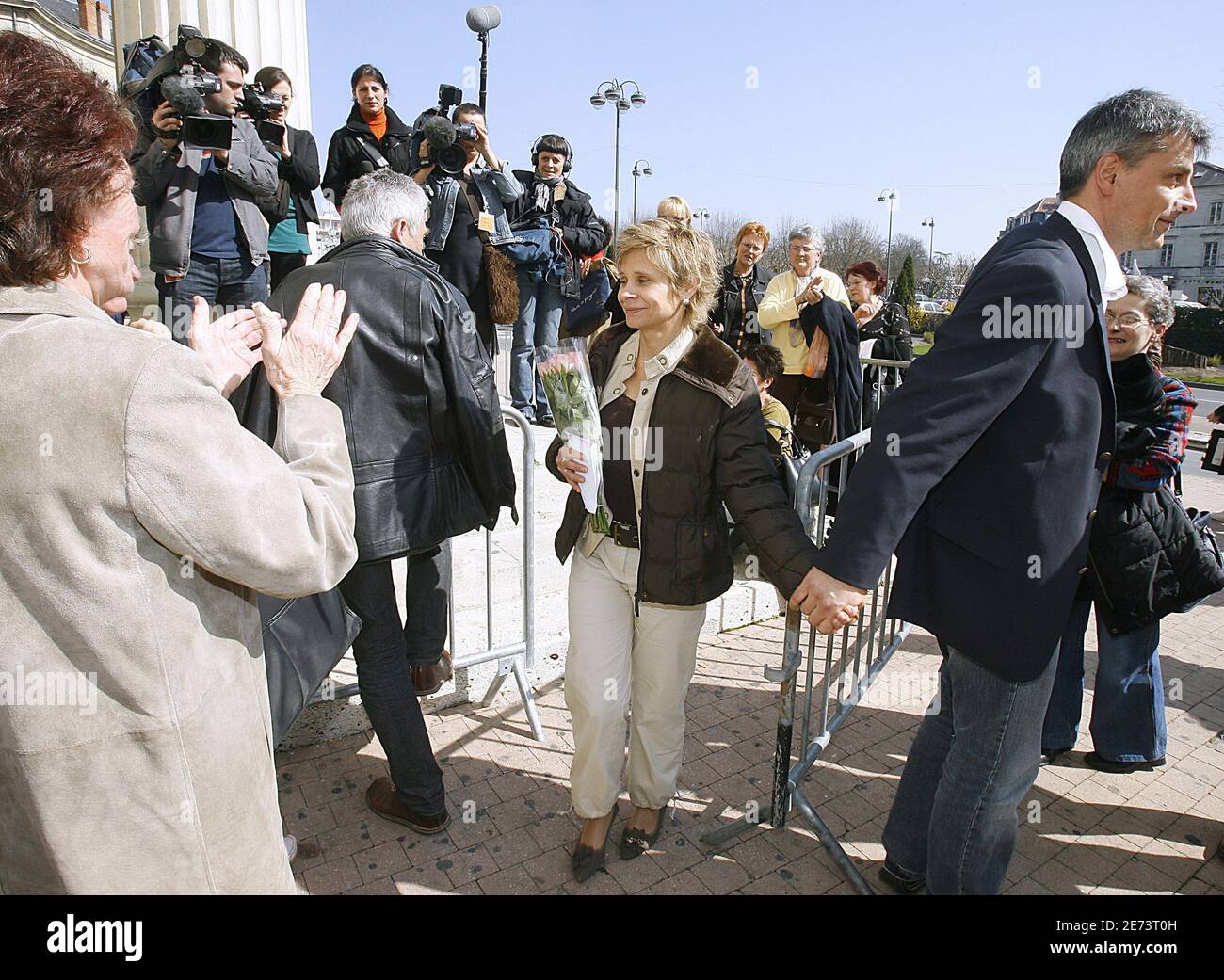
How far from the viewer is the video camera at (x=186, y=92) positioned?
444 centimetres

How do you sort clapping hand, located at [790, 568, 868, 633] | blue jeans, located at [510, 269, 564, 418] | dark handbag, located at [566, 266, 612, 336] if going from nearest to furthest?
clapping hand, located at [790, 568, 868, 633], blue jeans, located at [510, 269, 564, 418], dark handbag, located at [566, 266, 612, 336]

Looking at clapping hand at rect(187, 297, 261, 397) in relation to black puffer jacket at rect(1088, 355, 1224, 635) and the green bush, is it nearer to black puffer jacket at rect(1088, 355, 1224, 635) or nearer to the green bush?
black puffer jacket at rect(1088, 355, 1224, 635)

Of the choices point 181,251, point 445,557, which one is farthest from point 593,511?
point 181,251

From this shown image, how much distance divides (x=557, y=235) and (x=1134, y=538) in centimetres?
512

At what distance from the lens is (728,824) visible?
3092 millimetres

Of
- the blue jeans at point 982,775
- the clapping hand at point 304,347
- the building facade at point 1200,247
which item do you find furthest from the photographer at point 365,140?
the building facade at point 1200,247

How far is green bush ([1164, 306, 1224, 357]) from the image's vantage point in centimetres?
3747

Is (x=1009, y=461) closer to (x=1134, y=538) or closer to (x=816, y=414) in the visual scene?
(x=1134, y=538)

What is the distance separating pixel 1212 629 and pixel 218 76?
6802mm

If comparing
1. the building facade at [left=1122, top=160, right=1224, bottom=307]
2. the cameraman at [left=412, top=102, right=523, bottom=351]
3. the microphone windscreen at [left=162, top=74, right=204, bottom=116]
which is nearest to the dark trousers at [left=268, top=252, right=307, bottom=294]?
the cameraman at [left=412, top=102, right=523, bottom=351]

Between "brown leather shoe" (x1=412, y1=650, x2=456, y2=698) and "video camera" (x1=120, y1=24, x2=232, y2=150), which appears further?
"video camera" (x1=120, y1=24, x2=232, y2=150)

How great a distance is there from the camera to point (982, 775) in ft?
7.54

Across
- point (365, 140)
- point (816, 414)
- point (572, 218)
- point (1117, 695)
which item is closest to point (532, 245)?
point (572, 218)

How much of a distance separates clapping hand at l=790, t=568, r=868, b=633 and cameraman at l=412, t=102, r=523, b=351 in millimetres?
4055
